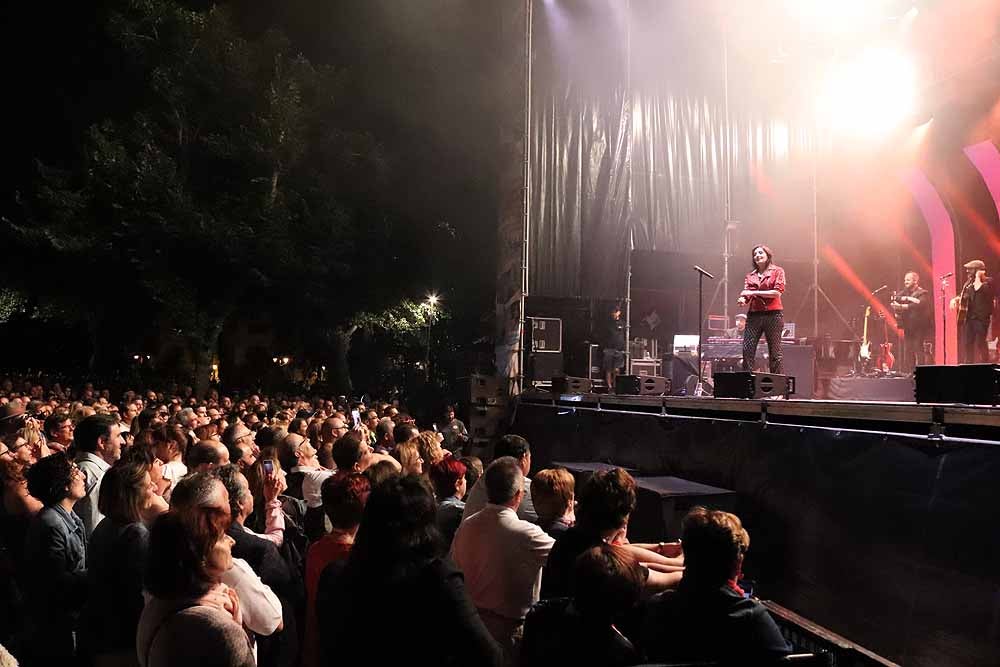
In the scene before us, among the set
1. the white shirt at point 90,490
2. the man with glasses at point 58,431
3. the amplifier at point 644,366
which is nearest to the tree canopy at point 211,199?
the amplifier at point 644,366

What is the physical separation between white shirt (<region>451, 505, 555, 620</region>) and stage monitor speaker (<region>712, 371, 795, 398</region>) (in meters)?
4.20

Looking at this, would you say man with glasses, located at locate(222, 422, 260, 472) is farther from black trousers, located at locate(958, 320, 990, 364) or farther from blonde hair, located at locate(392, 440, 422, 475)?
black trousers, located at locate(958, 320, 990, 364)

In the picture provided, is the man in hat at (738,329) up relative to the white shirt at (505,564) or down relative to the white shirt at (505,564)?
up

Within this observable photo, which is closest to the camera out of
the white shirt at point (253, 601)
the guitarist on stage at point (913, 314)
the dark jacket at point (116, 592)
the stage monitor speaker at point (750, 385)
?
the white shirt at point (253, 601)

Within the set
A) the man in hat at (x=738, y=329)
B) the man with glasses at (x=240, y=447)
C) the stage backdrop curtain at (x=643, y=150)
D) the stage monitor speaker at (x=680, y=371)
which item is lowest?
the man with glasses at (x=240, y=447)

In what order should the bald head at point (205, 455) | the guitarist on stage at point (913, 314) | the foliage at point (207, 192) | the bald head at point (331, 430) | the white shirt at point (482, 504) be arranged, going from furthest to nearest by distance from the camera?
1. the foliage at point (207, 192)
2. the guitarist on stage at point (913, 314)
3. the bald head at point (331, 430)
4. the bald head at point (205, 455)
5. the white shirt at point (482, 504)

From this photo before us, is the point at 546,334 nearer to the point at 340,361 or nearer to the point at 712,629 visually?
the point at 712,629

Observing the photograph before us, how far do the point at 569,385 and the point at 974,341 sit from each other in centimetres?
530

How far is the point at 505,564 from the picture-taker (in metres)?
3.06

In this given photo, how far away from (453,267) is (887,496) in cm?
2019

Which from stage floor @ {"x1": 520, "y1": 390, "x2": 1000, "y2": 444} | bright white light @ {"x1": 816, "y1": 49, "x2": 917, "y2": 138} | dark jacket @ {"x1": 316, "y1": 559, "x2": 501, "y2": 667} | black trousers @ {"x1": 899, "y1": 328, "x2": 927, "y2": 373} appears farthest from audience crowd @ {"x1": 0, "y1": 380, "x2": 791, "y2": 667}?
bright white light @ {"x1": 816, "y1": 49, "x2": 917, "y2": 138}

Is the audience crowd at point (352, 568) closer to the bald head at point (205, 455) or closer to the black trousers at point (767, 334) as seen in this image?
the bald head at point (205, 455)

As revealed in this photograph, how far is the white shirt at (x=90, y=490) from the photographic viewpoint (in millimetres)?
4211

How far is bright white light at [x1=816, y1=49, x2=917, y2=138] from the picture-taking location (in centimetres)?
1394
